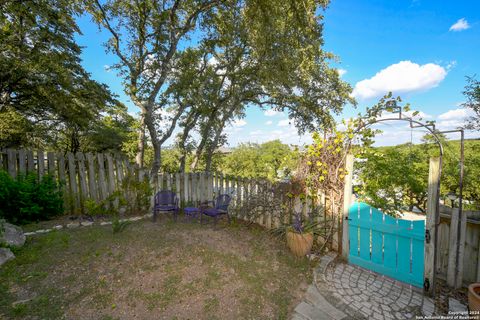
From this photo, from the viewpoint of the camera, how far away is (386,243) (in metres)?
3.26

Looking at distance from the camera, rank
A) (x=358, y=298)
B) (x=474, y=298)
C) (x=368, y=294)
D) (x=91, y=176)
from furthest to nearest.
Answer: (x=91, y=176) < (x=368, y=294) < (x=358, y=298) < (x=474, y=298)

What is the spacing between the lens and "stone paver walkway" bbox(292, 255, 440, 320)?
2459 millimetres

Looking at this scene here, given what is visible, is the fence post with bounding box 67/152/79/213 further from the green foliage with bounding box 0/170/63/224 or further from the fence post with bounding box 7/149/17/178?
the fence post with bounding box 7/149/17/178

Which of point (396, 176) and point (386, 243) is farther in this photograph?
point (396, 176)

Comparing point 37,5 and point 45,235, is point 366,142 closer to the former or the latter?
point 45,235

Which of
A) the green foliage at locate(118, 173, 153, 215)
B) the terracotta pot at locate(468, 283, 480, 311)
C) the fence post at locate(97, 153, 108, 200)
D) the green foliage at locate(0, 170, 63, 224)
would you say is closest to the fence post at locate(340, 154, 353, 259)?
the terracotta pot at locate(468, 283, 480, 311)

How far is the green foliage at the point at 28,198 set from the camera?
14.1 feet

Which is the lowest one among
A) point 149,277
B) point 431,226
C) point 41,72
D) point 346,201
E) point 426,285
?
point 426,285

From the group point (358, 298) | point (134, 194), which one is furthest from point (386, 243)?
point (134, 194)

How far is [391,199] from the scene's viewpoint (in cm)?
412

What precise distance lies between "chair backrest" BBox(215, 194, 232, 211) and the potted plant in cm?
163

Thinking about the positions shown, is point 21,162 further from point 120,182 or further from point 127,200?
point 127,200

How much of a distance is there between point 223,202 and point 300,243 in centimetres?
201

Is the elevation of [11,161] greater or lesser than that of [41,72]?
lesser
